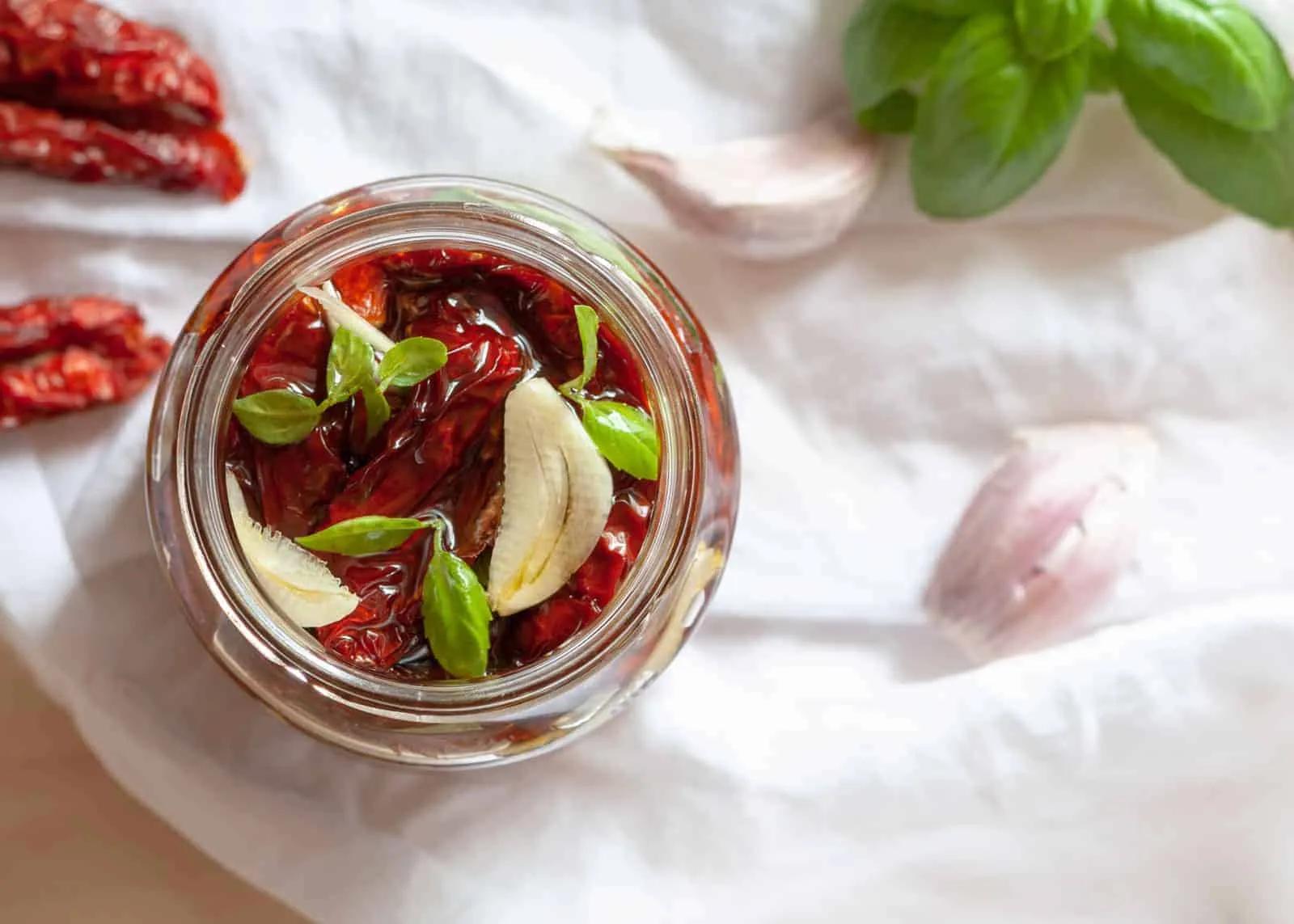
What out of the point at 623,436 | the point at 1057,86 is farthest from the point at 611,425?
the point at 1057,86

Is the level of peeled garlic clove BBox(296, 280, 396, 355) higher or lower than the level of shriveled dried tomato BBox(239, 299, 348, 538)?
higher

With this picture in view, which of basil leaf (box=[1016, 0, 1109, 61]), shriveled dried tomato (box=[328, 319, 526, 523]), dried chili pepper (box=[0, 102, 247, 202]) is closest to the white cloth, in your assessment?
dried chili pepper (box=[0, 102, 247, 202])

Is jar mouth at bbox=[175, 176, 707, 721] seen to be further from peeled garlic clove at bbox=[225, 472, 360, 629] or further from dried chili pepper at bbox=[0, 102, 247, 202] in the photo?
dried chili pepper at bbox=[0, 102, 247, 202]

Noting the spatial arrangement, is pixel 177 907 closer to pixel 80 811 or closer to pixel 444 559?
pixel 80 811

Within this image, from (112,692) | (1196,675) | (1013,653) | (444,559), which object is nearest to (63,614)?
(112,692)

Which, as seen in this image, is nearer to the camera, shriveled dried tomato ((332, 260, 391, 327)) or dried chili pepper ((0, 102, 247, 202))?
shriveled dried tomato ((332, 260, 391, 327))

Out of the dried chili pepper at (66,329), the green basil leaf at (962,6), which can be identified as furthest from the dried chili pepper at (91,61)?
the green basil leaf at (962,6)

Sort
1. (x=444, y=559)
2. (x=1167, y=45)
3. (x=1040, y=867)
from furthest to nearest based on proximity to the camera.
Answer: (x=1040, y=867) → (x=1167, y=45) → (x=444, y=559)
